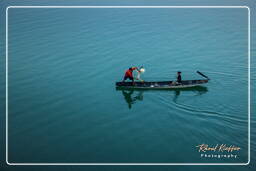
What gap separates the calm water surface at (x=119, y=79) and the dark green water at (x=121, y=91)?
0.05 m

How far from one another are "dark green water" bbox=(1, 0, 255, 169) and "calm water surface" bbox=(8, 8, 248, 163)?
0.18 feet

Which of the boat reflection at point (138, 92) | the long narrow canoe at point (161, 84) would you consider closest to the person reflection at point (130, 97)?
the boat reflection at point (138, 92)

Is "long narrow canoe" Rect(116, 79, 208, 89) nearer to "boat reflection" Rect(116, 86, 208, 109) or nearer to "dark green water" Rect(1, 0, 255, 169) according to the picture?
"boat reflection" Rect(116, 86, 208, 109)

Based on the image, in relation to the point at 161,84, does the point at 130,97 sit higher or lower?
lower

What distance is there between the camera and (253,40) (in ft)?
79.0

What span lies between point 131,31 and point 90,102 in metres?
10.1

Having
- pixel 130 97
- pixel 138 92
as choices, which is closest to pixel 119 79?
pixel 138 92

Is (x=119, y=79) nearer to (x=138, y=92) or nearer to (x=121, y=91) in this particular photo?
(x=121, y=91)

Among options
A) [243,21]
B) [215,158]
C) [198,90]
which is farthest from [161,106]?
[243,21]

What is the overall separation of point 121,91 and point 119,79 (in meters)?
1.30

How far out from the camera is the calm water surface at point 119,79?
47.4 feet

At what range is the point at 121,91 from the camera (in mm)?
19047

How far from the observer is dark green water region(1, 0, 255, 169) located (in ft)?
47.3

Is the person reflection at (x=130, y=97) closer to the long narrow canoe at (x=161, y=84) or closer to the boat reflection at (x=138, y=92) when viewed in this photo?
the boat reflection at (x=138, y=92)
